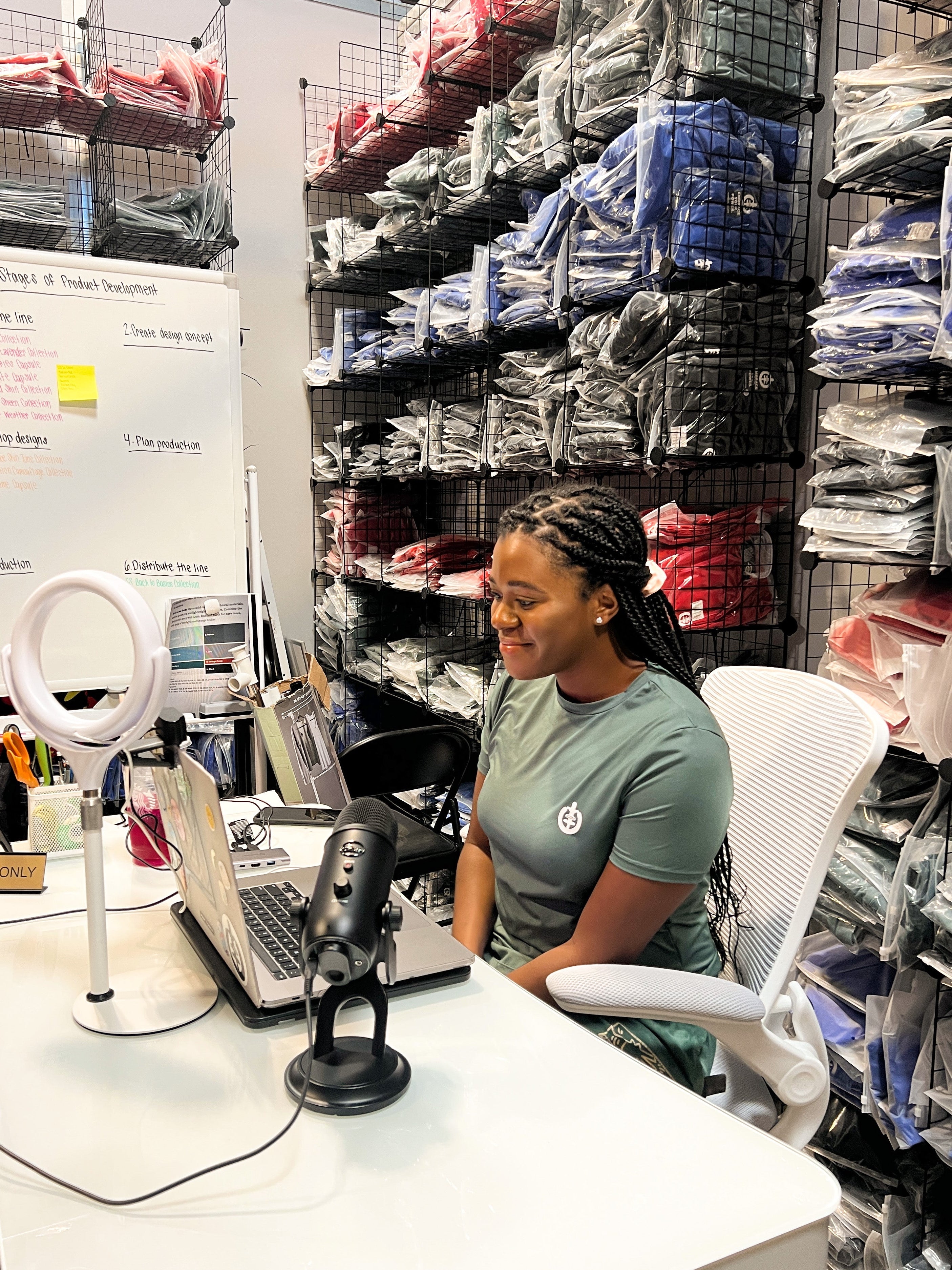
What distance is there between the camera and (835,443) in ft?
6.17

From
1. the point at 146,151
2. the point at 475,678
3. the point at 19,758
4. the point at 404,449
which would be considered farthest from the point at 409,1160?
the point at 146,151

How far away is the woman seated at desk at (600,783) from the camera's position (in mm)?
Answer: 1305

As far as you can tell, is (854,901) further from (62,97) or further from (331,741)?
(62,97)

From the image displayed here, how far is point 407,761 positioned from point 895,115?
1.77 metres

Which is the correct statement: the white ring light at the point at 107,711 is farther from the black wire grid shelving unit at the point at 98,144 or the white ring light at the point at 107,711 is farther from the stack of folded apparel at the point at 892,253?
the black wire grid shelving unit at the point at 98,144

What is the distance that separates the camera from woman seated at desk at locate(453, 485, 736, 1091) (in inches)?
51.4

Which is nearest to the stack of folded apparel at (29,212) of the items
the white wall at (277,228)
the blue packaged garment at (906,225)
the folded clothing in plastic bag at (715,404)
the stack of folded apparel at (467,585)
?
the white wall at (277,228)

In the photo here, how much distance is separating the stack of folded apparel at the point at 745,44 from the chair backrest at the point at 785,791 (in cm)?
135

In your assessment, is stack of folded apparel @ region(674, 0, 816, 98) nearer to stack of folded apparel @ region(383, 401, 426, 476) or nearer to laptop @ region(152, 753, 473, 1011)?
stack of folded apparel @ region(383, 401, 426, 476)

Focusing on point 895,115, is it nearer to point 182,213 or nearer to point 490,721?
point 490,721

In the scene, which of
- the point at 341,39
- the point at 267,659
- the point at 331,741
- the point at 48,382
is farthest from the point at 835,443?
the point at 341,39

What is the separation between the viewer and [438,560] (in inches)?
133

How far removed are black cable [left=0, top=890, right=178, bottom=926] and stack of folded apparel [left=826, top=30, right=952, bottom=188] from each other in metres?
1.65

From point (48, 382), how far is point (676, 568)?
1.61m
